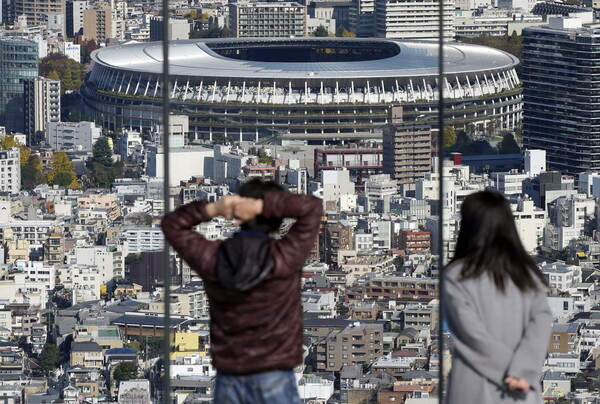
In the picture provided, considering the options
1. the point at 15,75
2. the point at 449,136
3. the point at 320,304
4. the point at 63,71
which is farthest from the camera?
→ the point at 63,71

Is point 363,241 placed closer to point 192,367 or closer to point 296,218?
point 192,367

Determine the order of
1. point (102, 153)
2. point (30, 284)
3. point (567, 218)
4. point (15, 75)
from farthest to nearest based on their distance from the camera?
point (15, 75), point (102, 153), point (567, 218), point (30, 284)

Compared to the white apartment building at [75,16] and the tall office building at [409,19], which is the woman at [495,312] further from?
the white apartment building at [75,16]

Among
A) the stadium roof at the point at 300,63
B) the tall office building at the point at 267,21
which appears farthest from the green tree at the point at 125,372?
the tall office building at the point at 267,21

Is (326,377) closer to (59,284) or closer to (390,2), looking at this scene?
(59,284)

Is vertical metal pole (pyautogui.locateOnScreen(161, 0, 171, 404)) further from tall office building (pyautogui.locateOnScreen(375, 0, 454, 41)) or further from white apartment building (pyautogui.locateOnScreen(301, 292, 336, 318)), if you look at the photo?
tall office building (pyautogui.locateOnScreen(375, 0, 454, 41))

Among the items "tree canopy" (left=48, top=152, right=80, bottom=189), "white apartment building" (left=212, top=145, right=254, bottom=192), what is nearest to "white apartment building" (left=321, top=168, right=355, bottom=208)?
"white apartment building" (left=212, top=145, right=254, bottom=192)

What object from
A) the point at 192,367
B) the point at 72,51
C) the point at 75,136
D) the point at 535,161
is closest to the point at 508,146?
the point at 535,161
